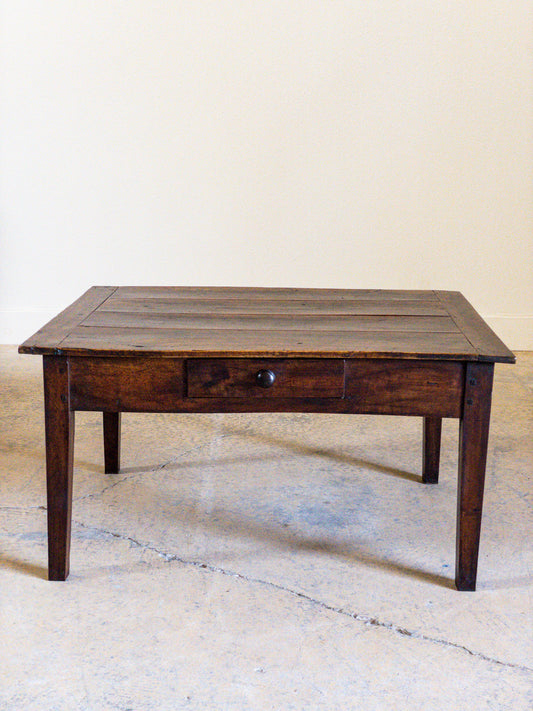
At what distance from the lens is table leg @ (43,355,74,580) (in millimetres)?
1796

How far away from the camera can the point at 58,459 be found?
6.01 feet

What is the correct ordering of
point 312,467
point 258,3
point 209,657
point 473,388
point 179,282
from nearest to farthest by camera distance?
point 209,657 → point 473,388 → point 312,467 → point 258,3 → point 179,282

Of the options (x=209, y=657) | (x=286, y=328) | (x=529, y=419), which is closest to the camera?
(x=209, y=657)

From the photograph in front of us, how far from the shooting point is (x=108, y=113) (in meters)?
4.02

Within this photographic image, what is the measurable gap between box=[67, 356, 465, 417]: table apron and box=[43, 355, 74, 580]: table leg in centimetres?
3

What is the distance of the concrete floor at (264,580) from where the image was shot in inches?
59.4

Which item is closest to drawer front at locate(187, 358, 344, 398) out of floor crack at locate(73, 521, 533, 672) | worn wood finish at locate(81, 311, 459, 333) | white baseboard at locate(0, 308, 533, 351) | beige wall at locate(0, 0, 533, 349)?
worn wood finish at locate(81, 311, 459, 333)

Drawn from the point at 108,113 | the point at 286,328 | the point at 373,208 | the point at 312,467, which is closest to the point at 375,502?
the point at 312,467

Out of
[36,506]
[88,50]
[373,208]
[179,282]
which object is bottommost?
[36,506]

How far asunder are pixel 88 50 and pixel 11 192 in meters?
0.76

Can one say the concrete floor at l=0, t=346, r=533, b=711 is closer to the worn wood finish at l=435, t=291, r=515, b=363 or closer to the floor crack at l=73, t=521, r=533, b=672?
the floor crack at l=73, t=521, r=533, b=672

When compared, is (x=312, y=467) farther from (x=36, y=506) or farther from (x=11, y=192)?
(x=11, y=192)

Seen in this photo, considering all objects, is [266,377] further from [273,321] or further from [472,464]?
[472,464]

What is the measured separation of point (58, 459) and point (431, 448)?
110cm
